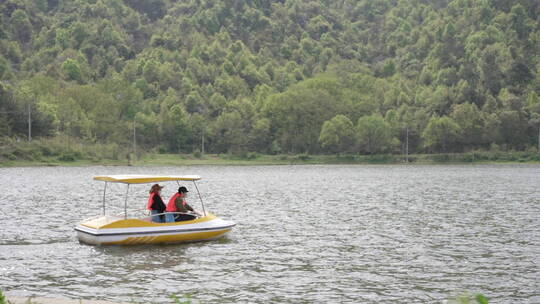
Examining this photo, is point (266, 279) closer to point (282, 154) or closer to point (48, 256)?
point (48, 256)

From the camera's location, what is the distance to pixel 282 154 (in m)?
172

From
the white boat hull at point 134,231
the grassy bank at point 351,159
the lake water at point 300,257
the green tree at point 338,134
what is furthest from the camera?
the green tree at point 338,134

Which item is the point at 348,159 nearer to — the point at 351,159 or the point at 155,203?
the point at 351,159

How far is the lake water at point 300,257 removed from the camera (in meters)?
23.2

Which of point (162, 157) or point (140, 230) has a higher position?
point (162, 157)

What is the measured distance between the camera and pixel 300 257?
29938 mm

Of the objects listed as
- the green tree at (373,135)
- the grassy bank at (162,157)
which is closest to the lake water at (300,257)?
the grassy bank at (162,157)

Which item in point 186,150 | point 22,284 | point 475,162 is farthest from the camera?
point 186,150

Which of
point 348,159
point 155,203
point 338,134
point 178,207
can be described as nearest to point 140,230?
point 155,203


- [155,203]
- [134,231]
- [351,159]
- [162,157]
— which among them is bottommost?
[134,231]

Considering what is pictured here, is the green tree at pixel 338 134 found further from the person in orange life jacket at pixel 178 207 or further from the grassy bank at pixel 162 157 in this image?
the person in orange life jacket at pixel 178 207

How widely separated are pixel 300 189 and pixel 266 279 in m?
50.0

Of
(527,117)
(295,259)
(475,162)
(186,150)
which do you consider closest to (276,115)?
(186,150)

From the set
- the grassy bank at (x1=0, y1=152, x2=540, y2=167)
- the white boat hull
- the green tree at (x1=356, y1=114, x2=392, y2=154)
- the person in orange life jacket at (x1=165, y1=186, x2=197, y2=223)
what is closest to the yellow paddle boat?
the white boat hull
